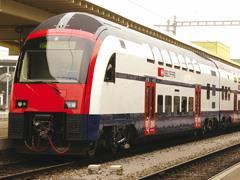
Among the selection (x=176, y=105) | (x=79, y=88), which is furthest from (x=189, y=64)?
(x=79, y=88)

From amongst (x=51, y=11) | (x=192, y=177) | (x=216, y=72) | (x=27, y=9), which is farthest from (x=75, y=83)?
(x=216, y=72)

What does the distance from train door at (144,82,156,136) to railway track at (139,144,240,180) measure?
1886 mm

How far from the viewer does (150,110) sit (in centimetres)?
1670

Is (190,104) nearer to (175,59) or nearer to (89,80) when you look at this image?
(175,59)

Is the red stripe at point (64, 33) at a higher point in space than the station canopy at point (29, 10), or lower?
lower

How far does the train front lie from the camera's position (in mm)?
12781

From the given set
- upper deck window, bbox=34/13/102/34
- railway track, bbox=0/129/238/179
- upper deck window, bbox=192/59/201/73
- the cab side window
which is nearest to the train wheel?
railway track, bbox=0/129/238/179

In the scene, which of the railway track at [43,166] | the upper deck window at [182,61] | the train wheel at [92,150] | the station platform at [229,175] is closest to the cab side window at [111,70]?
the train wheel at [92,150]

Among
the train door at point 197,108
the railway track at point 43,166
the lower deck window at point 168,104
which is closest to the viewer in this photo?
the railway track at point 43,166

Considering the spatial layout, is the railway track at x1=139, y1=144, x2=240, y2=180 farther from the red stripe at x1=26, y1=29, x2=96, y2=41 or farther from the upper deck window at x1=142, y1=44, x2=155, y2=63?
the red stripe at x1=26, y1=29, x2=96, y2=41

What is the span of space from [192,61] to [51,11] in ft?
18.8

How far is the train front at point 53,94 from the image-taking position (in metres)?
12.8

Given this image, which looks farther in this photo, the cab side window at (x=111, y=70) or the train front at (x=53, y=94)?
the cab side window at (x=111, y=70)

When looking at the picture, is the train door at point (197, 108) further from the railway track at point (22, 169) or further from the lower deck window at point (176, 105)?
the railway track at point (22, 169)
